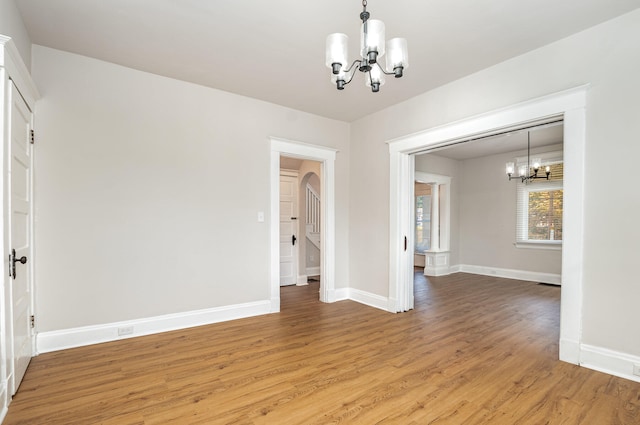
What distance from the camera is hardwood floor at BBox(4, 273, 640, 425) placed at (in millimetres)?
2053

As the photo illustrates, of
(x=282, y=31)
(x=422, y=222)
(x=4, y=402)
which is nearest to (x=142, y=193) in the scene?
(x=4, y=402)

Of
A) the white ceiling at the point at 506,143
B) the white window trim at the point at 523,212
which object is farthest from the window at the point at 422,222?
the white window trim at the point at 523,212

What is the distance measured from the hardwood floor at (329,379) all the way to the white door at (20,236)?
0.80 ft

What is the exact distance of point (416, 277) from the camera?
707 centimetres

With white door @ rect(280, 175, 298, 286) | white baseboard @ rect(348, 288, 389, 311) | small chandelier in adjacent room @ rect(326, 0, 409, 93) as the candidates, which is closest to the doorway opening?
white door @ rect(280, 175, 298, 286)

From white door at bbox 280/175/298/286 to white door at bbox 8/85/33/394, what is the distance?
12.7 feet

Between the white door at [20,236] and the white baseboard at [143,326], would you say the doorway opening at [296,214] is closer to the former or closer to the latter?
the white baseboard at [143,326]

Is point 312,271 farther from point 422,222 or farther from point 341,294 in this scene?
point 422,222

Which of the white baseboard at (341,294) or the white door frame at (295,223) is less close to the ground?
the white door frame at (295,223)

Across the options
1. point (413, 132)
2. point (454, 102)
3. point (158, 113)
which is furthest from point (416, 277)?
point (158, 113)

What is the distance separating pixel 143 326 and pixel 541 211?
25.0ft

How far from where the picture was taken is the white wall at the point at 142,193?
307 centimetres

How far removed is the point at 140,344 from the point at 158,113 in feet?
8.23

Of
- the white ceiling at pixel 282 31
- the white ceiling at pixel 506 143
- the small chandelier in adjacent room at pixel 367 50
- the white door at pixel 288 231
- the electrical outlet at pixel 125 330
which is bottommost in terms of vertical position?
the electrical outlet at pixel 125 330
